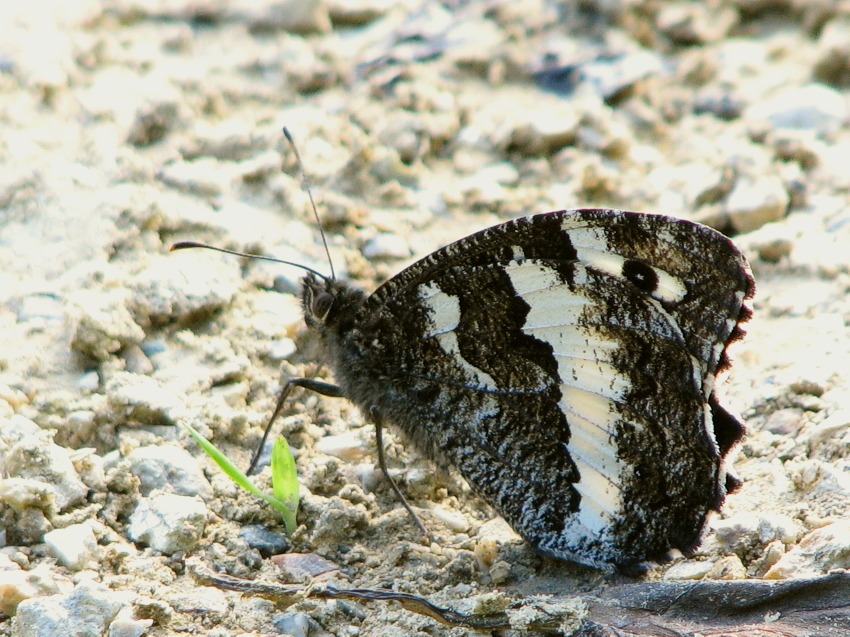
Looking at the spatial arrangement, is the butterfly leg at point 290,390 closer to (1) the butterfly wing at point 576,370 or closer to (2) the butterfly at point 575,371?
(2) the butterfly at point 575,371

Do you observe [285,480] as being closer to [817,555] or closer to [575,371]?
[575,371]

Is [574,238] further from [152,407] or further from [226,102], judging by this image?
[226,102]

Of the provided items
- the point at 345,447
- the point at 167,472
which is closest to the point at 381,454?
the point at 345,447

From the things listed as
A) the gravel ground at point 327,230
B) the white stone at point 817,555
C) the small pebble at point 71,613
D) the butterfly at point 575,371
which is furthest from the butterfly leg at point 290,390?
the white stone at point 817,555

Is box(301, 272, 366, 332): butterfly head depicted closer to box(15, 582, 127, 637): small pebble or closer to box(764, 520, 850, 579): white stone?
box(15, 582, 127, 637): small pebble

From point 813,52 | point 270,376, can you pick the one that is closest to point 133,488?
point 270,376
